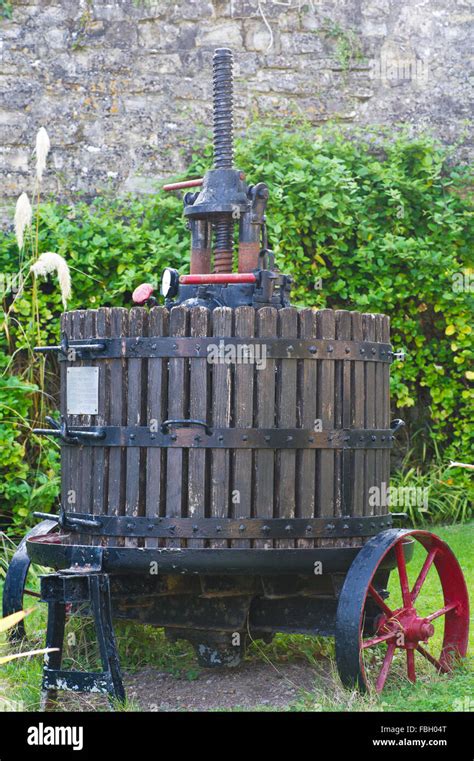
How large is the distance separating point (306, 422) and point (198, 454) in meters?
0.46

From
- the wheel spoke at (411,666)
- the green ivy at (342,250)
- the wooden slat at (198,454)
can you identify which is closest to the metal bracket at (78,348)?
the wooden slat at (198,454)

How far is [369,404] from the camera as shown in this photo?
4383 millimetres

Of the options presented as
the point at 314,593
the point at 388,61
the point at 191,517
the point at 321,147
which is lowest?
the point at 314,593

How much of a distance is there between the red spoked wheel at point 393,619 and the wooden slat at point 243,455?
48cm

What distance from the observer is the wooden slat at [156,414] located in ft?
13.3

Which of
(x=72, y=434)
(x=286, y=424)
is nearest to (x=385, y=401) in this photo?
(x=286, y=424)

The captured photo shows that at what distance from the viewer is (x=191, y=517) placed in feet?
13.1

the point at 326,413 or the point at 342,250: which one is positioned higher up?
the point at 342,250

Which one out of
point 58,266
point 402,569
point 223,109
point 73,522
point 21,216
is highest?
point 223,109

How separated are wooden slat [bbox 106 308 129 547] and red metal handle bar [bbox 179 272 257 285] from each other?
1.42ft
